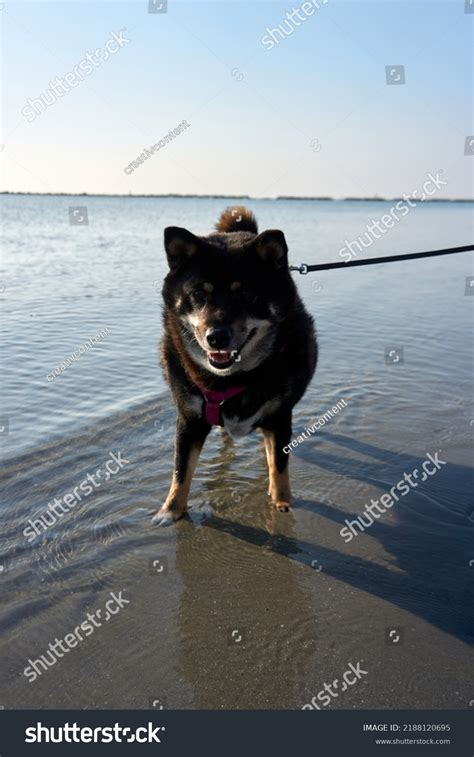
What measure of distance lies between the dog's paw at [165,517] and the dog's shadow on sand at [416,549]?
0.23 meters

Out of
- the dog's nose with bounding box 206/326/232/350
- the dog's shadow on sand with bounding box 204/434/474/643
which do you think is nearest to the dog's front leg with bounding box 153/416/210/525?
the dog's shadow on sand with bounding box 204/434/474/643

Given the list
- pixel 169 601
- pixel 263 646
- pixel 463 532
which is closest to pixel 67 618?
pixel 169 601

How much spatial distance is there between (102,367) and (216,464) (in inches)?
115

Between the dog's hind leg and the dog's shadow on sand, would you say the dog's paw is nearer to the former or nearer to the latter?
the dog's shadow on sand

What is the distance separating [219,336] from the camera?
3.57 m

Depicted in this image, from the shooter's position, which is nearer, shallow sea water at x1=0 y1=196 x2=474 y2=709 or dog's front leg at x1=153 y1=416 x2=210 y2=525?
shallow sea water at x1=0 y1=196 x2=474 y2=709

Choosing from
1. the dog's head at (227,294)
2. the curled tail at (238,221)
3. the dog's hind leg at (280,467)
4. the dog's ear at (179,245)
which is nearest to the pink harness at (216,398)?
the dog's head at (227,294)

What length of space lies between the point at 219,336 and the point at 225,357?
0.25 meters

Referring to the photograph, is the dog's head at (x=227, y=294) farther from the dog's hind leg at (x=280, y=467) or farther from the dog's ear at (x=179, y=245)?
the dog's hind leg at (x=280, y=467)

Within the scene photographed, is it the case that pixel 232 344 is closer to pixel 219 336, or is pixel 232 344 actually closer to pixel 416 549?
pixel 219 336

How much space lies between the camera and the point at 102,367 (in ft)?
24.2

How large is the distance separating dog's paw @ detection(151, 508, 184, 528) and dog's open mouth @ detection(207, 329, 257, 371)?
1.13m

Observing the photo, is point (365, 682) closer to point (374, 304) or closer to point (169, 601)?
point (169, 601)

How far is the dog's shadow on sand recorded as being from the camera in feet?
10.8
